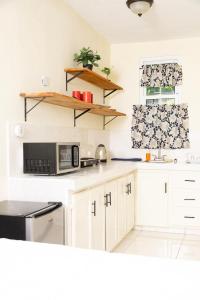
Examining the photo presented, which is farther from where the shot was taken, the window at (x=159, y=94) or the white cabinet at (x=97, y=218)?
the window at (x=159, y=94)

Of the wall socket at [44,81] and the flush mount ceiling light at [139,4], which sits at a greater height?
the flush mount ceiling light at [139,4]

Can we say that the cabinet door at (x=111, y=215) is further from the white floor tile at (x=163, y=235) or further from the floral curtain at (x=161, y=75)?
the floral curtain at (x=161, y=75)

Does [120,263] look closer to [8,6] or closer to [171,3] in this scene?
[8,6]

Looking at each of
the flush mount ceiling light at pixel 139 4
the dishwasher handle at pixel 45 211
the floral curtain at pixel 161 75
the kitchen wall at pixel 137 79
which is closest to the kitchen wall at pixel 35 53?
the dishwasher handle at pixel 45 211

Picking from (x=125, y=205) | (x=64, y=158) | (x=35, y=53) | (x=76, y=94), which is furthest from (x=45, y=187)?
(x=125, y=205)

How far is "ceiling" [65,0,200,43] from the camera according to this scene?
3682 mm

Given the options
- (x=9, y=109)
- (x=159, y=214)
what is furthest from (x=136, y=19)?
(x=159, y=214)

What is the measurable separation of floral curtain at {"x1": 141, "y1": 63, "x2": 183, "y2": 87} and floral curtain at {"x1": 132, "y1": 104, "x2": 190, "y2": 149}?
336 mm

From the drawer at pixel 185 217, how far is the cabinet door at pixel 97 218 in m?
1.58

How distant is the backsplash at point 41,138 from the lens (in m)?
2.75

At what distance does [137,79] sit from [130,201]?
6.35 feet

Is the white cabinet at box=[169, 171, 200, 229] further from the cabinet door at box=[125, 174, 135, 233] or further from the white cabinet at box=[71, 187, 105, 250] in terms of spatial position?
the white cabinet at box=[71, 187, 105, 250]

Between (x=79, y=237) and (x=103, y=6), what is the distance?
247 cm

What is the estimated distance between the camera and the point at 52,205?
2.41 meters
